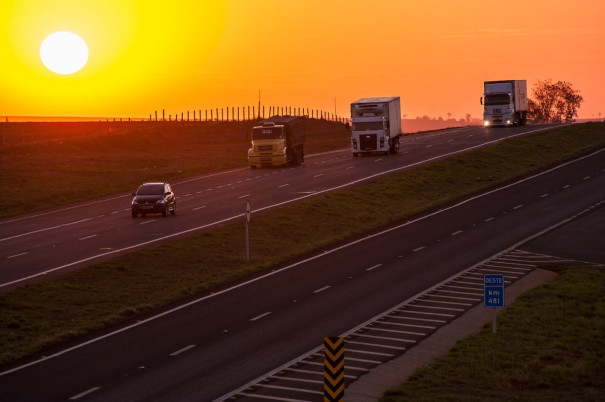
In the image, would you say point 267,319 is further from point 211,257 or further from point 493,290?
point 211,257

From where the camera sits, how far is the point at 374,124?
8638cm

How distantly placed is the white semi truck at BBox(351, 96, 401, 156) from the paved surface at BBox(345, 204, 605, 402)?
103ft

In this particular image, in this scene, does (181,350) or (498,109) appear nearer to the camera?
(181,350)

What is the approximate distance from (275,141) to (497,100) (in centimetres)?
4017

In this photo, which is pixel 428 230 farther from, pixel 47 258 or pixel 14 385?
pixel 14 385

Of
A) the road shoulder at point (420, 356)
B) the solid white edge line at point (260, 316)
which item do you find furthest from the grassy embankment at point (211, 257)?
the road shoulder at point (420, 356)

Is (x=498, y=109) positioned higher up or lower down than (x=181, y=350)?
higher up

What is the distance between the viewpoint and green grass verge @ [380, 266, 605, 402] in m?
21.8

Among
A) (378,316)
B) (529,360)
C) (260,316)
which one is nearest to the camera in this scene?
→ (529,360)

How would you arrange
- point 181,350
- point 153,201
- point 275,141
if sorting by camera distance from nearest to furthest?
point 181,350
point 153,201
point 275,141

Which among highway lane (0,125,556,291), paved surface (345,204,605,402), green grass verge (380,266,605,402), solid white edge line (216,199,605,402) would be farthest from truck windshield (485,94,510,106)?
green grass verge (380,266,605,402)

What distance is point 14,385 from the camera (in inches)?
944

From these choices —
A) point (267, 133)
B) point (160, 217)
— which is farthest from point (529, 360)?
point (267, 133)

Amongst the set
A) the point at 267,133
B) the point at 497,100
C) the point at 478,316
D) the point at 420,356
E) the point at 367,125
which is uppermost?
the point at 497,100
